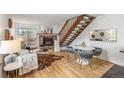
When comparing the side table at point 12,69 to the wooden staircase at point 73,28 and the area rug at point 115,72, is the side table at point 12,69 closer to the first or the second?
the wooden staircase at point 73,28

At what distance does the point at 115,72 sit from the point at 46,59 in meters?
1.02

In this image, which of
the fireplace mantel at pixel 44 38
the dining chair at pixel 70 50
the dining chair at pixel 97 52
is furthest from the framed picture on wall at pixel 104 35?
the fireplace mantel at pixel 44 38

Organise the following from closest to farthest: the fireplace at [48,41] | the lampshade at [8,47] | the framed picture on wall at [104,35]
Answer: the lampshade at [8,47], the framed picture on wall at [104,35], the fireplace at [48,41]

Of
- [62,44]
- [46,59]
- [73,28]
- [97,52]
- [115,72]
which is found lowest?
[115,72]

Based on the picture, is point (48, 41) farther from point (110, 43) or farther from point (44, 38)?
point (110, 43)

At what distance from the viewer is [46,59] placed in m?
2.28

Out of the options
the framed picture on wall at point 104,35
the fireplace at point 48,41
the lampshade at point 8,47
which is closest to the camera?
the lampshade at point 8,47

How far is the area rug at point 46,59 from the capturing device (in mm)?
2230

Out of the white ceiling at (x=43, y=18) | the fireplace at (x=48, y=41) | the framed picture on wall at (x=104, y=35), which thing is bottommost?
the fireplace at (x=48, y=41)

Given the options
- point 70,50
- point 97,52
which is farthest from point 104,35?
point 70,50

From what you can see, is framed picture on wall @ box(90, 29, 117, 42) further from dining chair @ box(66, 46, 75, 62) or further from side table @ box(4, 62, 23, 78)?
side table @ box(4, 62, 23, 78)

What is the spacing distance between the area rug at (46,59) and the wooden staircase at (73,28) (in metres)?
0.22
